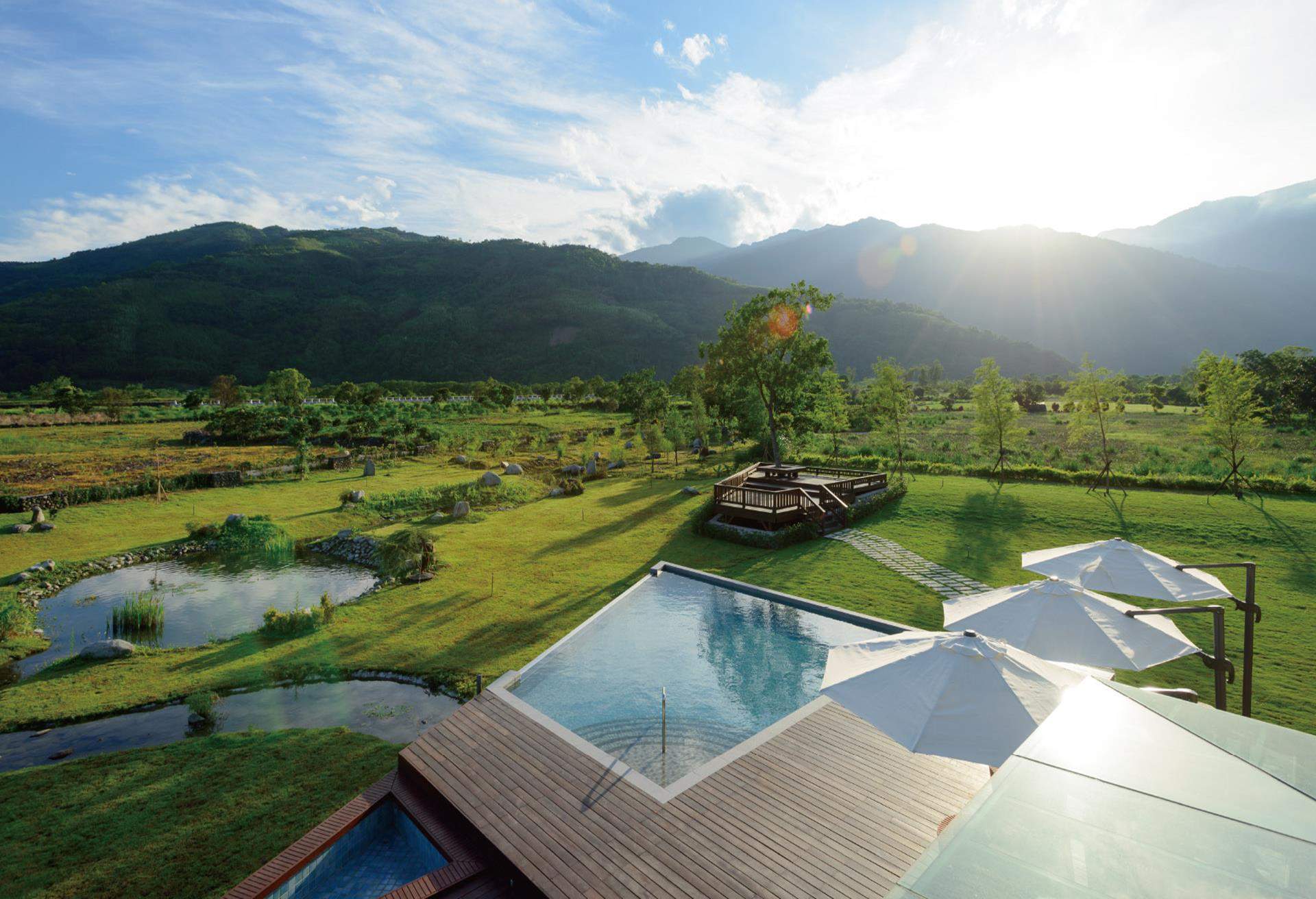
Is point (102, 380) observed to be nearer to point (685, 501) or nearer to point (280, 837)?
point (685, 501)

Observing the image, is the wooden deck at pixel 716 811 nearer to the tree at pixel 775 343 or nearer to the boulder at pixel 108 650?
the boulder at pixel 108 650

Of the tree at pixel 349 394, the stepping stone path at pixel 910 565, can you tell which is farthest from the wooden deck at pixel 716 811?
the tree at pixel 349 394

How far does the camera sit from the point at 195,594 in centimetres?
1659

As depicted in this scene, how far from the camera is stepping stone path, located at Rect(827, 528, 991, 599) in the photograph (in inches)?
569

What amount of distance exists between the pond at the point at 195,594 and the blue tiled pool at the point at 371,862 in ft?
31.4

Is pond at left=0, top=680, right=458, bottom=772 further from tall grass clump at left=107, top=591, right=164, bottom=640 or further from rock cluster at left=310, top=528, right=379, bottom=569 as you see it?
rock cluster at left=310, top=528, right=379, bottom=569

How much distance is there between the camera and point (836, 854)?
5.67 m

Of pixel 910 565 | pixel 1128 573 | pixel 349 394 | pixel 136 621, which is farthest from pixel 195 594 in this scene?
pixel 349 394

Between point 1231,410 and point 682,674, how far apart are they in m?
23.9

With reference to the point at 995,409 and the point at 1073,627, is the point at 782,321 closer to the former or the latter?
the point at 995,409

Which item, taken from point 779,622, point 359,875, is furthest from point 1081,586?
point 359,875

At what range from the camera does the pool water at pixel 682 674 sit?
8898 mm

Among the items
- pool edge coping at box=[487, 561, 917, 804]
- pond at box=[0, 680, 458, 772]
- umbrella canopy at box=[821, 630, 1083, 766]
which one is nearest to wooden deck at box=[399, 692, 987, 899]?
pool edge coping at box=[487, 561, 917, 804]

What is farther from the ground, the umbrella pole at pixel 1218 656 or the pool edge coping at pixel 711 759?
the umbrella pole at pixel 1218 656
